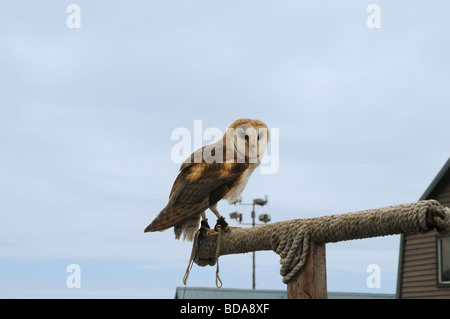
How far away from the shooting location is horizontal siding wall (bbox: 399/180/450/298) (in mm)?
14961

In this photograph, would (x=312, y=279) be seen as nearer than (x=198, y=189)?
Yes

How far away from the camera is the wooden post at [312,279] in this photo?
394cm

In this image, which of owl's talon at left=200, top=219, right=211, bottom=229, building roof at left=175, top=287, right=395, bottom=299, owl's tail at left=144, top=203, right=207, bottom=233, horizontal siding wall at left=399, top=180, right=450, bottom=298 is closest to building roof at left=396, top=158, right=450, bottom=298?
horizontal siding wall at left=399, top=180, right=450, bottom=298

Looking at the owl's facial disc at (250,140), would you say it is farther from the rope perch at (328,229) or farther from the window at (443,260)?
the window at (443,260)

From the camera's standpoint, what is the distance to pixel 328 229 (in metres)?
3.91

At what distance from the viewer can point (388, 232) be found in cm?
368

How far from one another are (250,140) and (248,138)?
2 cm

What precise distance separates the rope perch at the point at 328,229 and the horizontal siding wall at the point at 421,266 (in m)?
11.4

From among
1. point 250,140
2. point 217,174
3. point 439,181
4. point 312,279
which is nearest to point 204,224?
point 217,174

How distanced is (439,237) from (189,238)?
11139 millimetres

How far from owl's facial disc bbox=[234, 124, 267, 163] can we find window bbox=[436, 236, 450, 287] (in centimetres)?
1116

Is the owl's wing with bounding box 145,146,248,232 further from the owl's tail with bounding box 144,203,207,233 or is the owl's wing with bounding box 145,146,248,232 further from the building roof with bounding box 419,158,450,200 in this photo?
the building roof with bounding box 419,158,450,200

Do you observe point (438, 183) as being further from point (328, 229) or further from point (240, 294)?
point (328, 229)
